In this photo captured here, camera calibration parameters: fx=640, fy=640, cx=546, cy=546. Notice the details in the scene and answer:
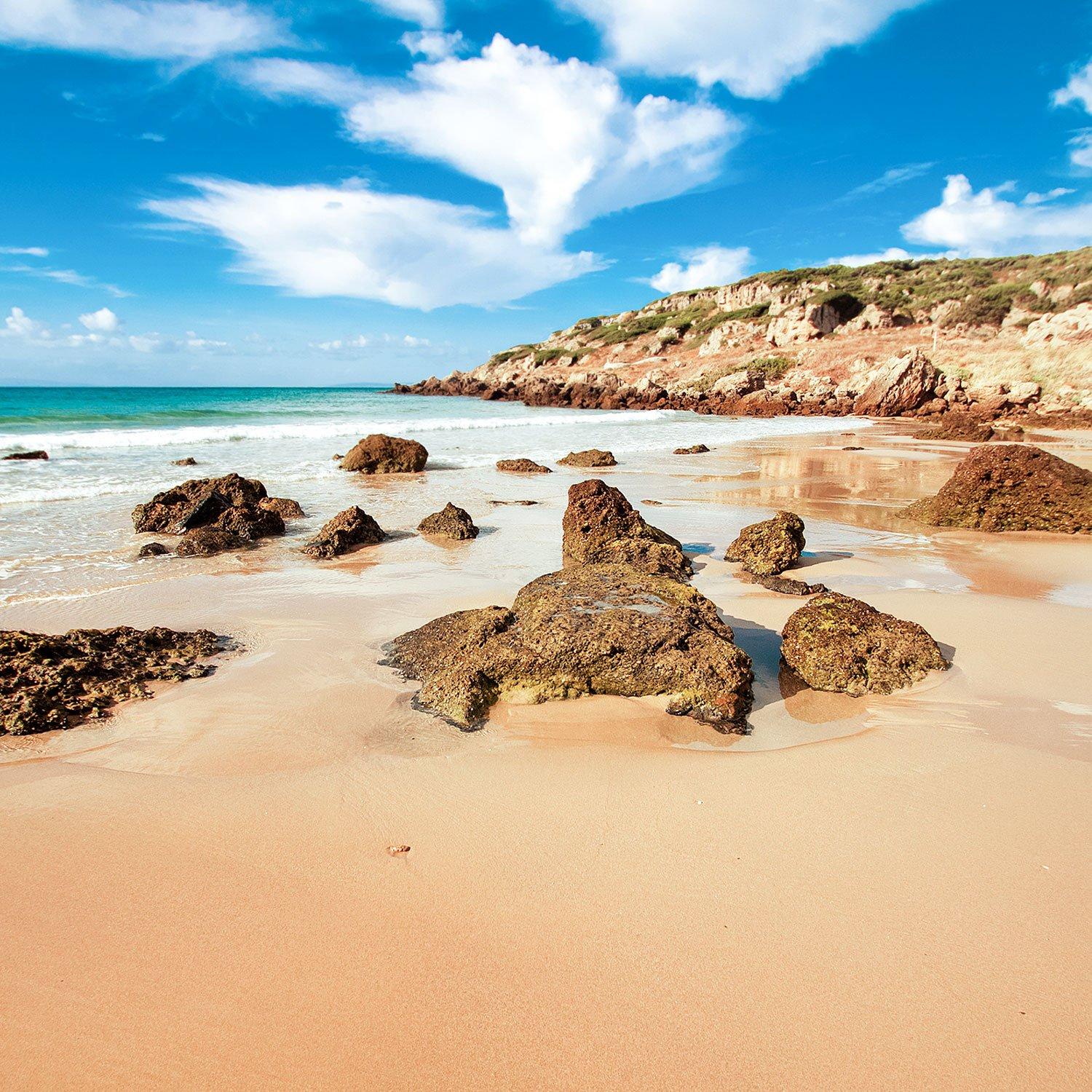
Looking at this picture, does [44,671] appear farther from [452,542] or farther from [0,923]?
[452,542]

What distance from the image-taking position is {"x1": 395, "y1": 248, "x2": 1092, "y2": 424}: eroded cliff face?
26.2m

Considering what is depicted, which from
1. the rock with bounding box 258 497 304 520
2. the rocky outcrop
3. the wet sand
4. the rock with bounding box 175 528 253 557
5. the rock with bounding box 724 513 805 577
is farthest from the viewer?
the rock with bounding box 258 497 304 520

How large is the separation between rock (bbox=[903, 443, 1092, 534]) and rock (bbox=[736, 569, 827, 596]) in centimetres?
379

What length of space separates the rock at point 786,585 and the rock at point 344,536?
4.08m

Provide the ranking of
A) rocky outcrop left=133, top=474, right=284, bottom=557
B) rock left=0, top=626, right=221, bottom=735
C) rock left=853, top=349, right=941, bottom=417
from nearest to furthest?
1. rock left=0, top=626, right=221, bottom=735
2. rocky outcrop left=133, top=474, right=284, bottom=557
3. rock left=853, top=349, right=941, bottom=417

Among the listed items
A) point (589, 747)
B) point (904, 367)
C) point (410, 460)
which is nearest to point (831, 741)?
point (589, 747)

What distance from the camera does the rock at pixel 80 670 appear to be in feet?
10.3

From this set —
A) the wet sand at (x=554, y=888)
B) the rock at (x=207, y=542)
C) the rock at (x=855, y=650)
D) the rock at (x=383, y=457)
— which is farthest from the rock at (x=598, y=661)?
the rock at (x=383, y=457)

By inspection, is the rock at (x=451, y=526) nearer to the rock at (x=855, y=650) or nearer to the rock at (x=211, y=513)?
the rock at (x=211, y=513)

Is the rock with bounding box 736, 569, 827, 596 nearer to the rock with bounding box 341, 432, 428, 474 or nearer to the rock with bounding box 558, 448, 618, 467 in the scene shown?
the rock with bounding box 558, 448, 618, 467

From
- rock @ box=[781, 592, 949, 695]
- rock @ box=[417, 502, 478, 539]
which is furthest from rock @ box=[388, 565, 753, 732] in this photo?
rock @ box=[417, 502, 478, 539]

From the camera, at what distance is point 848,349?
41.4m

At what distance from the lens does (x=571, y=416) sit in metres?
34.9

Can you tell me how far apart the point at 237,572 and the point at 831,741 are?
5.35 m
